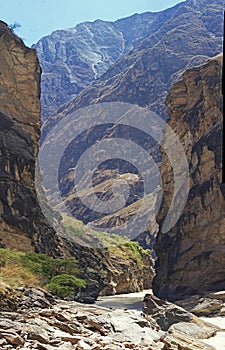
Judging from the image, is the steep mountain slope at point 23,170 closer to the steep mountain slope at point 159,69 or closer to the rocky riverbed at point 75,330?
the rocky riverbed at point 75,330

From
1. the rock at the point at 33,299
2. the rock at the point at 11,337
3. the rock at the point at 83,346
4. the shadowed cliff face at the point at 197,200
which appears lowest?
the rock at the point at 83,346

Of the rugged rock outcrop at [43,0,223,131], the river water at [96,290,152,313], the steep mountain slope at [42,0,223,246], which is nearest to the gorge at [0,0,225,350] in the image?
the river water at [96,290,152,313]

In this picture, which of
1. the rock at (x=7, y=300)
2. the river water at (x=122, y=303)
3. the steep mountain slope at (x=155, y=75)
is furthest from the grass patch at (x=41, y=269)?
the steep mountain slope at (x=155, y=75)

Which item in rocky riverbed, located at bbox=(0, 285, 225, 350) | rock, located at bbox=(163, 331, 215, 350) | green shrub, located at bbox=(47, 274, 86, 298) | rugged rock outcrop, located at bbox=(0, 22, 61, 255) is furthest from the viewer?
rugged rock outcrop, located at bbox=(0, 22, 61, 255)

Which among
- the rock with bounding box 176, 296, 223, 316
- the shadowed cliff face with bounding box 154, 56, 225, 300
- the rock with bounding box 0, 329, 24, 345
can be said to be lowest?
the rock with bounding box 176, 296, 223, 316

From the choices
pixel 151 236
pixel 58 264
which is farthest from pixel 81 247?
pixel 151 236

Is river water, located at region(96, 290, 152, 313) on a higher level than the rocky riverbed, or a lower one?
lower

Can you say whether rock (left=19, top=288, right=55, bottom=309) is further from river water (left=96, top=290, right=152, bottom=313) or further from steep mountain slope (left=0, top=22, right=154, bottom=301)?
steep mountain slope (left=0, top=22, right=154, bottom=301)

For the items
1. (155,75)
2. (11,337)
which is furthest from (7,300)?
(155,75)
